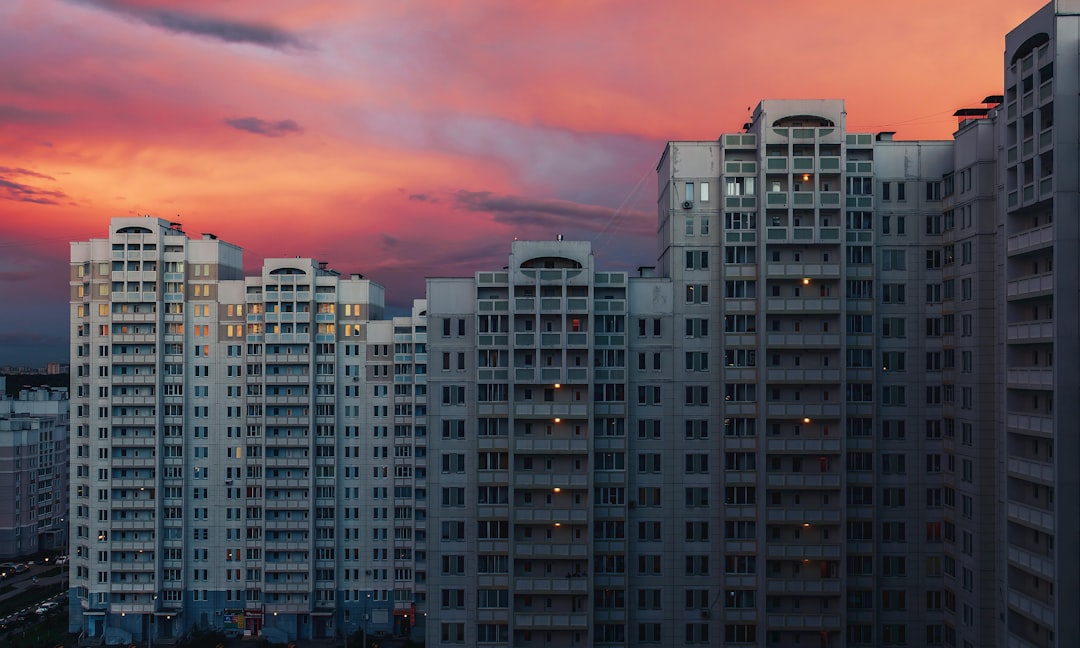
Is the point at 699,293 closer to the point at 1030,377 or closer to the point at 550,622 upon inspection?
the point at 1030,377

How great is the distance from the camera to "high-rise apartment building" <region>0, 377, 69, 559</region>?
138 metres

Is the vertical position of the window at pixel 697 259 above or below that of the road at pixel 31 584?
above

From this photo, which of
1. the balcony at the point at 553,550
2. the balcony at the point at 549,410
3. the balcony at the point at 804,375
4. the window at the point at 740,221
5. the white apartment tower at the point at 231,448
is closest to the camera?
the balcony at the point at 804,375

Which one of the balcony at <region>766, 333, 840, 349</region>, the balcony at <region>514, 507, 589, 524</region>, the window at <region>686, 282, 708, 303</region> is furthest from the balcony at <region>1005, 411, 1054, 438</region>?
the balcony at <region>514, 507, 589, 524</region>

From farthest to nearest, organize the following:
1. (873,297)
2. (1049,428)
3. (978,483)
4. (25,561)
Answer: (25,561), (873,297), (978,483), (1049,428)

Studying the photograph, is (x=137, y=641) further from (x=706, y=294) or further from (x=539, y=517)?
(x=706, y=294)

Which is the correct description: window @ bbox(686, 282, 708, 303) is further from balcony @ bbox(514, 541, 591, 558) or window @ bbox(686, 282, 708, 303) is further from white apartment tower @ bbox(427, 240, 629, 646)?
balcony @ bbox(514, 541, 591, 558)

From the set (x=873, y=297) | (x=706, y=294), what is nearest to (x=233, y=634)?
(x=706, y=294)

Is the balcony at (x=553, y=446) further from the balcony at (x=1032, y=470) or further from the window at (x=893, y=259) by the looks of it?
the balcony at (x=1032, y=470)

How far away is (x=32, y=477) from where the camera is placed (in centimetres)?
14212

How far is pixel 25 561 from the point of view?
138 metres

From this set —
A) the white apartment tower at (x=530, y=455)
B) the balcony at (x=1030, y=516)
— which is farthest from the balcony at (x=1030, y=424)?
the white apartment tower at (x=530, y=455)

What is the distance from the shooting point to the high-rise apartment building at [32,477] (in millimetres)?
137750

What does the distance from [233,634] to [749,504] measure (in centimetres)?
7442
